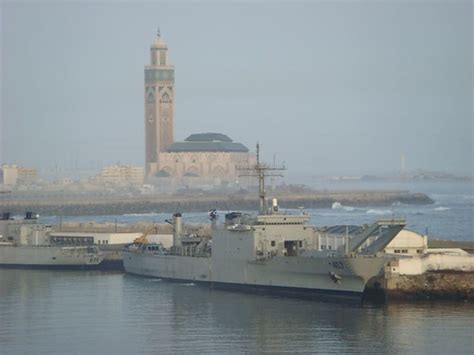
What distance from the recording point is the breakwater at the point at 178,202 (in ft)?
378

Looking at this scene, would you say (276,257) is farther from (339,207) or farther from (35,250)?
(339,207)

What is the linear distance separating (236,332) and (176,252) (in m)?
14.1

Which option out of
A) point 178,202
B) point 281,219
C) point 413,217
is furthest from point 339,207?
point 281,219

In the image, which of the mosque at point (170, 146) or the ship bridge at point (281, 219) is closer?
the ship bridge at point (281, 219)

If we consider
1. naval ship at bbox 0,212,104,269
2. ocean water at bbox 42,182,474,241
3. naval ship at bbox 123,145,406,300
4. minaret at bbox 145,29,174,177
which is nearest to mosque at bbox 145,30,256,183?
minaret at bbox 145,29,174,177

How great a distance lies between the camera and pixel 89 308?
4209 cm

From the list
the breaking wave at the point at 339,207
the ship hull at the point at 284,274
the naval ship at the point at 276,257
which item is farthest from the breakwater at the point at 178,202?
the ship hull at the point at 284,274

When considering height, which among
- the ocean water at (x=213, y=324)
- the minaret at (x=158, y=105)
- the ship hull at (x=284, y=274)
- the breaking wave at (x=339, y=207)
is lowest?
the ocean water at (x=213, y=324)

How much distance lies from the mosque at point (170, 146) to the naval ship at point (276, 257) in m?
100

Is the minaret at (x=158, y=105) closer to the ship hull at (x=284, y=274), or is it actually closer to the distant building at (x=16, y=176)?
the distant building at (x=16, y=176)

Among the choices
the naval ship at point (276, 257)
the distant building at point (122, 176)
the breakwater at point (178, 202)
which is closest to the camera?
the naval ship at point (276, 257)

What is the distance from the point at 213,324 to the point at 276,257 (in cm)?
665

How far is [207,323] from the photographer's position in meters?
38.8

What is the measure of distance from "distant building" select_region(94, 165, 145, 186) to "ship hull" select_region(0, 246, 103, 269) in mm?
98758
